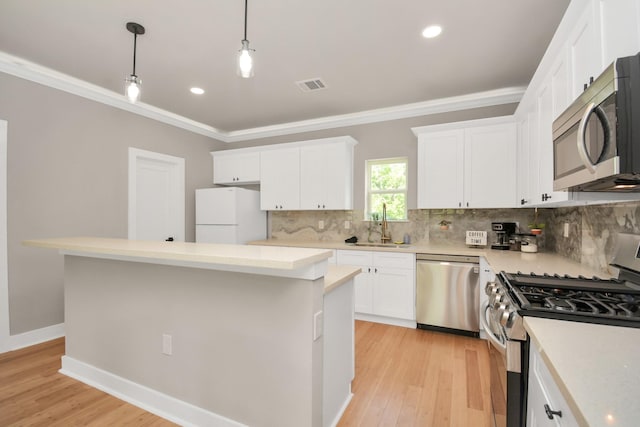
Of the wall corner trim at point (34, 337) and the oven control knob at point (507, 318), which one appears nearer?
the oven control knob at point (507, 318)

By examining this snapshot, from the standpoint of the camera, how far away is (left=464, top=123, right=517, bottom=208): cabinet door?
10.6ft

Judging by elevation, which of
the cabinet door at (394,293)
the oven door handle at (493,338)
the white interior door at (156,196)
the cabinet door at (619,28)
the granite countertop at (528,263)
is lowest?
the cabinet door at (394,293)

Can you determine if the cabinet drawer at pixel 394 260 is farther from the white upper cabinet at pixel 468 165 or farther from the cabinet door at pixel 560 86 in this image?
the cabinet door at pixel 560 86

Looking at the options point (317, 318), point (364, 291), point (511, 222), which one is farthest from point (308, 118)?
point (317, 318)

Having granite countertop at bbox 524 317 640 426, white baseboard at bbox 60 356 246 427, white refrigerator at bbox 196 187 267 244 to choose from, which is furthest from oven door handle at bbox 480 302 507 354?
white refrigerator at bbox 196 187 267 244

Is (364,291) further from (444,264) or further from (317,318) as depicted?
(317,318)

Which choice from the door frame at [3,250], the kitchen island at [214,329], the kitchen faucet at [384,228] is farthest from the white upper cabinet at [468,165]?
the door frame at [3,250]

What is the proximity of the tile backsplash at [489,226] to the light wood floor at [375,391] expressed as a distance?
4.09 ft

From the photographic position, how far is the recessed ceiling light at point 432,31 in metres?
2.35

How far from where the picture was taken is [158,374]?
2.03 m

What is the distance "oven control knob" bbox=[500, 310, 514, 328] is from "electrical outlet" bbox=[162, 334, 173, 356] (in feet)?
6.25

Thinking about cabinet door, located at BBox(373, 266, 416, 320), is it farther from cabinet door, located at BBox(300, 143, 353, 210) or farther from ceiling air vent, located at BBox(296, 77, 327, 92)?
ceiling air vent, located at BBox(296, 77, 327, 92)

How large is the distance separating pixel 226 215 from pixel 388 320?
2.69 m

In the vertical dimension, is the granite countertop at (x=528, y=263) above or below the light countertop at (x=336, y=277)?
above
